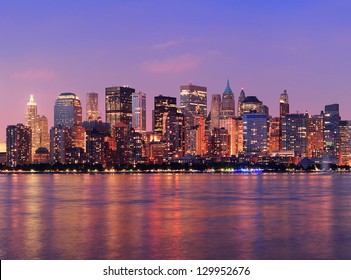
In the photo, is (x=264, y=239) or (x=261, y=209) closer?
(x=264, y=239)

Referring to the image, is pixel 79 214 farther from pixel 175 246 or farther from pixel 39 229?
pixel 175 246

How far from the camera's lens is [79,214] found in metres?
53.7

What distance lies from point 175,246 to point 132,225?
1149cm
